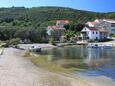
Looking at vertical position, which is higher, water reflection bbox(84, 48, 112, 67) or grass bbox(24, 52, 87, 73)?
grass bbox(24, 52, 87, 73)

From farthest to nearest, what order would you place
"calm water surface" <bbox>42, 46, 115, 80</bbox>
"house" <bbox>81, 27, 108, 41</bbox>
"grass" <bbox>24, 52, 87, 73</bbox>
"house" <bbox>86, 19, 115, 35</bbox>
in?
"house" <bbox>86, 19, 115, 35</bbox>, "house" <bbox>81, 27, 108, 41</bbox>, "grass" <bbox>24, 52, 87, 73</bbox>, "calm water surface" <bbox>42, 46, 115, 80</bbox>

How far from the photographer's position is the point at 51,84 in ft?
66.5

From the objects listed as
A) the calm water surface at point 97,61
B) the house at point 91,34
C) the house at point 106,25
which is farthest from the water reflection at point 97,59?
the house at point 106,25

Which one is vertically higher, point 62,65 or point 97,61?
point 62,65

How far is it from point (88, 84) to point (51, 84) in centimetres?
307

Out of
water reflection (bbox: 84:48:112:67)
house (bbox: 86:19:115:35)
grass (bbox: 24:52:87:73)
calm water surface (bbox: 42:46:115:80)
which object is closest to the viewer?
calm water surface (bbox: 42:46:115:80)

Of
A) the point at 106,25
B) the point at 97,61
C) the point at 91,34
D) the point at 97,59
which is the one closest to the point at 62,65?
the point at 97,61

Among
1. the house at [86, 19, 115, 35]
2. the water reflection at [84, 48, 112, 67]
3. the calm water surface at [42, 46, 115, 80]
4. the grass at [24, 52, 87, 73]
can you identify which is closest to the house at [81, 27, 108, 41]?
the house at [86, 19, 115, 35]

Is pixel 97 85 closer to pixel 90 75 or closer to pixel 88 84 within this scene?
pixel 88 84

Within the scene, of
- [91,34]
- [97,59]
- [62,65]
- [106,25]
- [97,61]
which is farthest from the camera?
[106,25]

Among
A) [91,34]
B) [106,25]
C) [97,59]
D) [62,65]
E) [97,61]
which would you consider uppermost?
[106,25]

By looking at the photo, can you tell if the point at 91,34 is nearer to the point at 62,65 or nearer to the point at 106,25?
the point at 106,25

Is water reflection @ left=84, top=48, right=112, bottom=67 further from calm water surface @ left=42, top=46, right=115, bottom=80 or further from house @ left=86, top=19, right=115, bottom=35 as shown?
house @ left=86, top=19, right=115, bottom=35

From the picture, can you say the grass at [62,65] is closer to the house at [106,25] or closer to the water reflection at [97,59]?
the water reflection at [97,59]
